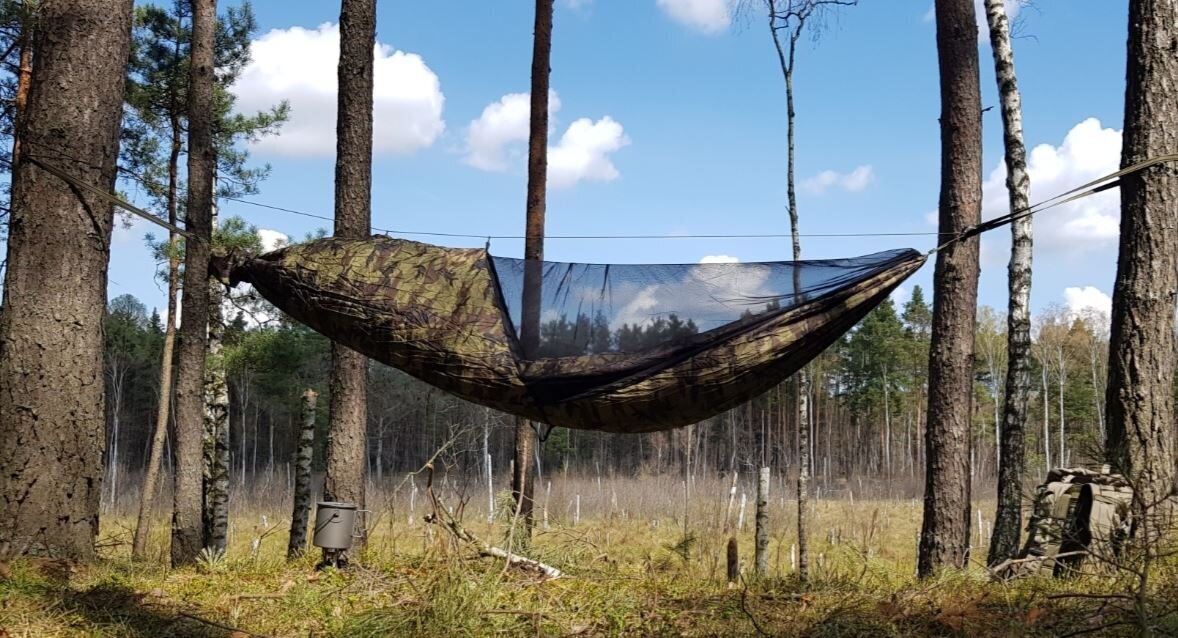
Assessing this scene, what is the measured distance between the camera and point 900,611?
2859 mm

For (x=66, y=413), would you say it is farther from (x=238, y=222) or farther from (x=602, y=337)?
(x=238, y=222)

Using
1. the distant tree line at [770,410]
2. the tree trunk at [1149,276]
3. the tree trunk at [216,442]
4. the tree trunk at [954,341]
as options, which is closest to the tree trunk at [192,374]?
the tree trunk at [216,442]

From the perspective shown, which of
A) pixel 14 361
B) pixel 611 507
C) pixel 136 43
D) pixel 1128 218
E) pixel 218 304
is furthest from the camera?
pixel 611 507

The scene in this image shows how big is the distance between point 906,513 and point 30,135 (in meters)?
17.8

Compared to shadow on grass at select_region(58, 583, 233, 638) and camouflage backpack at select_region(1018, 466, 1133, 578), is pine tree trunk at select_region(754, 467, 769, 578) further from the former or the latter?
shadow on grass at select_region(58, 583, 233, 638)

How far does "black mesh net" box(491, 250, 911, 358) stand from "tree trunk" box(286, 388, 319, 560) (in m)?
3.51

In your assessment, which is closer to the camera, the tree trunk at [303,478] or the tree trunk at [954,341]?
the tree trunk at [954,341]

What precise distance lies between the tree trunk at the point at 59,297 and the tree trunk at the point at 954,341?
12.8ft

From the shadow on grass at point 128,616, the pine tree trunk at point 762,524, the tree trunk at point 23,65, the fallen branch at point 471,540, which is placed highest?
the tree trunk at point 23,65

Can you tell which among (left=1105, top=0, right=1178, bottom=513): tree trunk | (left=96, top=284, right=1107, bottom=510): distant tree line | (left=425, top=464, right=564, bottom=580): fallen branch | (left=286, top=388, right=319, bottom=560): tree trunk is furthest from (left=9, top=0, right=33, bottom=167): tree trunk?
(left=96, top=284, right=1107, bottom=510): distant tree line

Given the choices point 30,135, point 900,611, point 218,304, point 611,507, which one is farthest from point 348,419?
point 611,507

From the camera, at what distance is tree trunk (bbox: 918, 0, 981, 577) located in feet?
15.4

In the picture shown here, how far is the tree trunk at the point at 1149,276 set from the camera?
366 cm

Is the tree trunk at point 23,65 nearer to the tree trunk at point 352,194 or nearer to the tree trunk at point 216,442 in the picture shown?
the tree trunk at point 216,442
